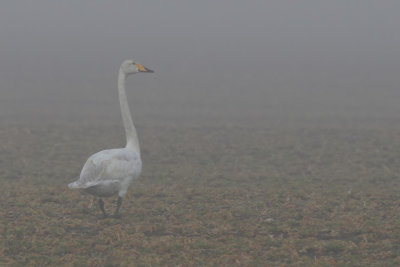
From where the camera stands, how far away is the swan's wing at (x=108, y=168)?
30.6 ft

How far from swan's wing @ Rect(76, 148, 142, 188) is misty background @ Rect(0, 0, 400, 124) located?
52.5 feet

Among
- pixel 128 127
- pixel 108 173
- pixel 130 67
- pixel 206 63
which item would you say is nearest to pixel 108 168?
pixel 108 173

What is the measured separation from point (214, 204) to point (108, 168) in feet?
8.72

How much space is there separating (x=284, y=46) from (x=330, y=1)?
5673 centimetres

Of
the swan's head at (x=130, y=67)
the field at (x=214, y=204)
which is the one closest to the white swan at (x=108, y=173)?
the field at (x=214, y=204)

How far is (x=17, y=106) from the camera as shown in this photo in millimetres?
28891

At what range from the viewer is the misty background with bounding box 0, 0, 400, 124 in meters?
29.4

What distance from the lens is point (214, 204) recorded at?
1130cm

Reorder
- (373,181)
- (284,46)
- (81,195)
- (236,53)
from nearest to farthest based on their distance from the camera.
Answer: (81,195) < (373,181) < (236,53) < (284,46)

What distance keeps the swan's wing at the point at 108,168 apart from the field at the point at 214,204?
747mm

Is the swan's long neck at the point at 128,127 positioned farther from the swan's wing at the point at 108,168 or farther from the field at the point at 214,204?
the field at the point at 214,204

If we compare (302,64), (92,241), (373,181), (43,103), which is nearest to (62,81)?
(43,103)

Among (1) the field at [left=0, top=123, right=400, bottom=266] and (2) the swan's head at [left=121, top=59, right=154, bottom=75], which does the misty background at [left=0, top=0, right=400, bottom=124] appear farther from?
(2) the swan's head at [left=121, top=59, right=154, bottom=75]

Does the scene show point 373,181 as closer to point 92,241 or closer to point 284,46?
point 92,241
